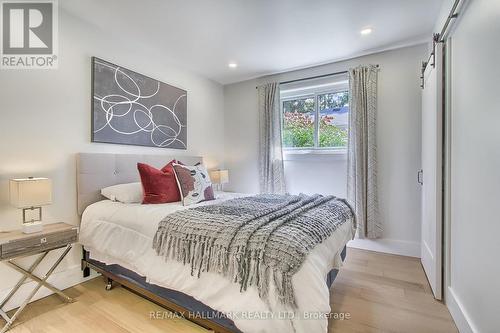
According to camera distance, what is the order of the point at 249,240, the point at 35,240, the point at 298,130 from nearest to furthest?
the point at 249,240, the point at 35,240, the point at 298,130

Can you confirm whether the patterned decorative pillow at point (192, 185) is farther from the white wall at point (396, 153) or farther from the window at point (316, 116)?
the white wall at point (396, 153)

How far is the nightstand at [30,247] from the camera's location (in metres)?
1.62

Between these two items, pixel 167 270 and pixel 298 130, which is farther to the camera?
pixel 298 130

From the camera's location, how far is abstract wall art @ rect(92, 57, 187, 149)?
246 cm

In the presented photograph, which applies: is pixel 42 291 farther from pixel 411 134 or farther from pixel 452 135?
pixel 411 134

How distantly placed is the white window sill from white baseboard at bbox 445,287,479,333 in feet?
6.27

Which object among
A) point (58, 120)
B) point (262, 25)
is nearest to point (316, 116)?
point (262, 25)

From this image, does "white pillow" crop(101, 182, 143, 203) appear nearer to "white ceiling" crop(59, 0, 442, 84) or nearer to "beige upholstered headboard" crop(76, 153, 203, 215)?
"beige upholstered headboard" crop(76, 153, 203, 215)

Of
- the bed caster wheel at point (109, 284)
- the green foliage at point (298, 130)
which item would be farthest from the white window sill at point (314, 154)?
the bed caster wheel at point (109, 284)

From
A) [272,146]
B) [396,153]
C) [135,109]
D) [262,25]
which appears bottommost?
[396,153]

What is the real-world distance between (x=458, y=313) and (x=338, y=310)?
0.78 meters

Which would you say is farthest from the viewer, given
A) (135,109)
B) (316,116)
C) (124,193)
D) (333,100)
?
(316,116)

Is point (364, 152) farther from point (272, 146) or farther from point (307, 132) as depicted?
point (272, 146)

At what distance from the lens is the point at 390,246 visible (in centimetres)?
303
